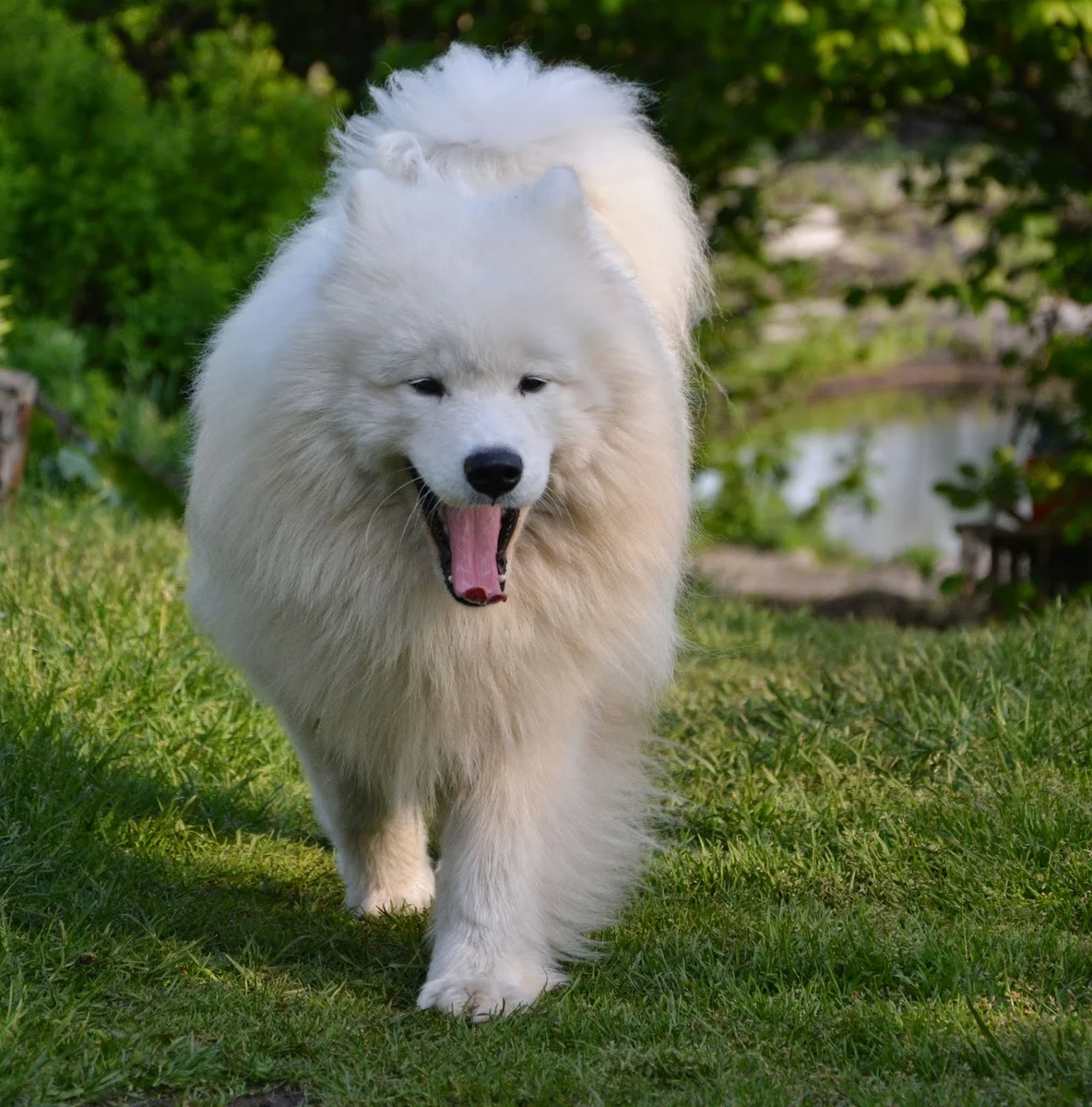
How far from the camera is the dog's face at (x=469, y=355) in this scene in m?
2.82

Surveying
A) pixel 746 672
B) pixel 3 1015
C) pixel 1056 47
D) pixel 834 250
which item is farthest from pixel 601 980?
pixel 834 250

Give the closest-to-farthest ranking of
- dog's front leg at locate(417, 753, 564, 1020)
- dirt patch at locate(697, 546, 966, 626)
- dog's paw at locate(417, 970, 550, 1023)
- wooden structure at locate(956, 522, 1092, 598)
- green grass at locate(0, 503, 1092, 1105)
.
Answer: green grass at locate(0, 503, 1092, 1105) < dog's paw at locate(417, 970, 550, 1023) < dog's front leg at locate(417, 753, 564, 1020) < wooden structure at locate(956, 522, 1092, 598) < dirt patch at locate(697, 546, 966, 626)

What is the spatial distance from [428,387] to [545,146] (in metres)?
1.07

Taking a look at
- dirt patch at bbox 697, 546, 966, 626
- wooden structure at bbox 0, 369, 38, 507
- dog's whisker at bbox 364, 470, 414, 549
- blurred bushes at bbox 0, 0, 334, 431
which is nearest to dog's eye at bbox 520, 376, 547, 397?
dog's whisker at bbox 364, 470, 414, 549

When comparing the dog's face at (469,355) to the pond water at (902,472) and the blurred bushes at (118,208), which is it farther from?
the pond water at (902,472)

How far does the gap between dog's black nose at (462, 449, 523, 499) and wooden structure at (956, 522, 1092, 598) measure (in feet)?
16.6

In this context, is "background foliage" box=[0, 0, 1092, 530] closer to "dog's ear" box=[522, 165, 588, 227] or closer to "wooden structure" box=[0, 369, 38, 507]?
"wooden structure" box=[0, 369, 38, 507]

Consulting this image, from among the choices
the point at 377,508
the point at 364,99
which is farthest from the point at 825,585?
the point at 377,508

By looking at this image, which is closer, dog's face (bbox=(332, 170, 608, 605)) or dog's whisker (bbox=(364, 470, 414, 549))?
dog's face (bbox=(332, 170, 608, 605))

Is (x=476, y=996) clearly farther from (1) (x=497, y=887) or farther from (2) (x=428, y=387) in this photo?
(2) (x=428, y=387)

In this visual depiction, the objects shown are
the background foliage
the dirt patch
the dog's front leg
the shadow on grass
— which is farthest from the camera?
the dirt patch

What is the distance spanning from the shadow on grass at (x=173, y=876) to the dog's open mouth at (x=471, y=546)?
819 mm

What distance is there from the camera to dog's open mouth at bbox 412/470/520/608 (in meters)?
2.91

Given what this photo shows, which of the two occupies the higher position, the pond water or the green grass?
the green grass
